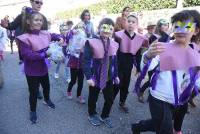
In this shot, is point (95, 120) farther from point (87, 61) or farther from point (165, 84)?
point (165, 84)

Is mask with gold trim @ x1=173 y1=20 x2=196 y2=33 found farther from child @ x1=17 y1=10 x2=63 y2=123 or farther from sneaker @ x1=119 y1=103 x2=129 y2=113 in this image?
sneaker @ x1=119 y1=103 x2=129 y2=113

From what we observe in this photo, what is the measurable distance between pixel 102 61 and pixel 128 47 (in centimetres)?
69

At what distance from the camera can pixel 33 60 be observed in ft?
18.1

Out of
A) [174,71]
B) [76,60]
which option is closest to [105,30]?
[76,60]

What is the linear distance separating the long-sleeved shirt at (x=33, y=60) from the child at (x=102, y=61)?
84cm

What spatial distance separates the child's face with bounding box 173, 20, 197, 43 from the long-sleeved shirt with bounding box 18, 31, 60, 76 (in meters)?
2.46

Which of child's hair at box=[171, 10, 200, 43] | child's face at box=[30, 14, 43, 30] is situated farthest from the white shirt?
child's face at box=[30, 14, 43, 30]

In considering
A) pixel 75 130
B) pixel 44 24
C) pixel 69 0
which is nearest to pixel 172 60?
pixel 75 130

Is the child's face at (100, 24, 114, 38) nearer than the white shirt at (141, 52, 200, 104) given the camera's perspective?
No

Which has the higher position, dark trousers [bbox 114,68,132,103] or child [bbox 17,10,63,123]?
child [bbox 17,10,63,123]

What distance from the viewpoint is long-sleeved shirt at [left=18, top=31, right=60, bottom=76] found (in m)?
5.39

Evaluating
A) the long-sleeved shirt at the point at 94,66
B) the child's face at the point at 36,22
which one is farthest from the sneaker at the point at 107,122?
the child's face at the point at 36,22

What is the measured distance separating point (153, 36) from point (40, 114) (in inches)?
107

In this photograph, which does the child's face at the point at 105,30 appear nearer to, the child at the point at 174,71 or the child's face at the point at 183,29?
the child at the point at 174,71
